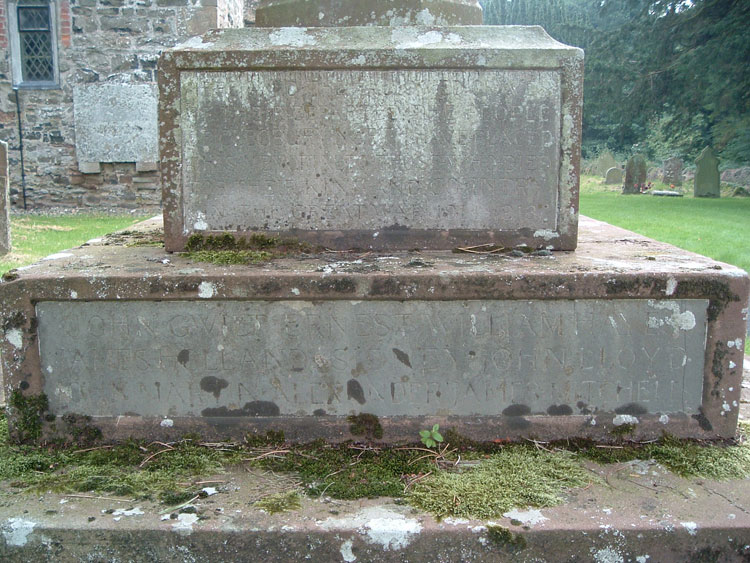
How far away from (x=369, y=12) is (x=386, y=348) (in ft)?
6.07

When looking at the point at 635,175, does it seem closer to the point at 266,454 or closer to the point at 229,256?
the point at 229,256

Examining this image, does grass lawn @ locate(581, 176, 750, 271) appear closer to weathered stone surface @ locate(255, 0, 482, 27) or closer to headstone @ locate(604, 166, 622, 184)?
weathered stone surface @ locate(255, 0, 482, 27)

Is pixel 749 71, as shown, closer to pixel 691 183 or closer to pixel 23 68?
pixel 691 183

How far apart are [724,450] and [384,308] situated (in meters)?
1.43

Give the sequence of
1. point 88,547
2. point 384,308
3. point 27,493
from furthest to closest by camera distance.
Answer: point 384,308
point 27,493
point 88,547

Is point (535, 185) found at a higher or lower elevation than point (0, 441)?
higher

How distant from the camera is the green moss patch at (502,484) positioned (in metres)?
2.32

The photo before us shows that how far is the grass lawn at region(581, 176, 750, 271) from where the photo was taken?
846cm

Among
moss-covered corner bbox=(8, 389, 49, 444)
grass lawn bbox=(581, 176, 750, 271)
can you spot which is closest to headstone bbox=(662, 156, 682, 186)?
grass lawn bbox=(581, 176, 750, 271)

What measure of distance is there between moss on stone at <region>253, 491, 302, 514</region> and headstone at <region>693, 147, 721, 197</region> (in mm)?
19383

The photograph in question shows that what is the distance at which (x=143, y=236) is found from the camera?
3848 millimetres

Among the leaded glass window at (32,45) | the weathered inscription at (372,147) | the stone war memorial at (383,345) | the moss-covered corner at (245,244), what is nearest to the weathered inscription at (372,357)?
the stone war memorial at (383,345)

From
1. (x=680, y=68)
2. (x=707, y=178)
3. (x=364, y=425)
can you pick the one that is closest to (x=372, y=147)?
(x=364, y=425)

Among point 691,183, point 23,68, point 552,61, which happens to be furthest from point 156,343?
point 691,183
